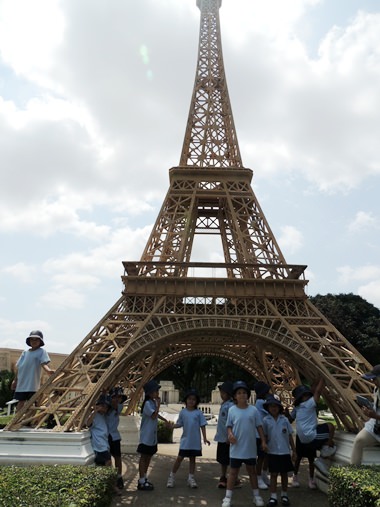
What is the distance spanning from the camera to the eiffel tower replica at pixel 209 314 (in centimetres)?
1364

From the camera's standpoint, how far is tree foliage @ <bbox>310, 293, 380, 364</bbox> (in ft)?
159

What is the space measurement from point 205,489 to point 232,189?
13987 millimetres

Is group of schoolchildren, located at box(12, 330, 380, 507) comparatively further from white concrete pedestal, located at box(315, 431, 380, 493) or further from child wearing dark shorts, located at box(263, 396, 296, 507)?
white concrete pedestal, located at box(315, 431, 380, 493)

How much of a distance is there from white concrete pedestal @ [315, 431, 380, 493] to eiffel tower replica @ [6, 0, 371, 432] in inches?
61.7

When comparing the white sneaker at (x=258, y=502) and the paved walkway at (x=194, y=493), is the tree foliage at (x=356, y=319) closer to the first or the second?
the paved walkway at (x=194, y=493)

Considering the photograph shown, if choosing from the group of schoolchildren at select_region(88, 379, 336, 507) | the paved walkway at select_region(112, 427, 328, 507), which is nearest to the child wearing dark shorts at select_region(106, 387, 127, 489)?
the group of schoolchildren at select_region(88, 379, 336, 507)

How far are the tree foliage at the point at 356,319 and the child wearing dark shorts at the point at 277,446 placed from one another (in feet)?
140

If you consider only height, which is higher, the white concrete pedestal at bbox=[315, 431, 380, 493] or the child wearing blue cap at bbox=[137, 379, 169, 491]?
the child wearing blue cap at bbox=[137, 379, 169, 491]

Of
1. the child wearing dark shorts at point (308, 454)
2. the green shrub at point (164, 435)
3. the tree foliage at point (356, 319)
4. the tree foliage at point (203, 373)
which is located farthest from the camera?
the tree foliage at point (356, 319)

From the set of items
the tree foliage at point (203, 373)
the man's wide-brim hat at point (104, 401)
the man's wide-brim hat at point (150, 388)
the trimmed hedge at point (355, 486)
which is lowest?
the trimmed hedge at point (355, 486)

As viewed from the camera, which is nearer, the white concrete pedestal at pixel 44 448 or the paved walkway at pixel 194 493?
the paved walkway at pixel 194 493

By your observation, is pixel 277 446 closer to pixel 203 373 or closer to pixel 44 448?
pixel 44 448

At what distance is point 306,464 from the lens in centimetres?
1419

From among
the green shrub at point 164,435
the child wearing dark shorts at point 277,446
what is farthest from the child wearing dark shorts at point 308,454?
the green shrub at point 164,435
